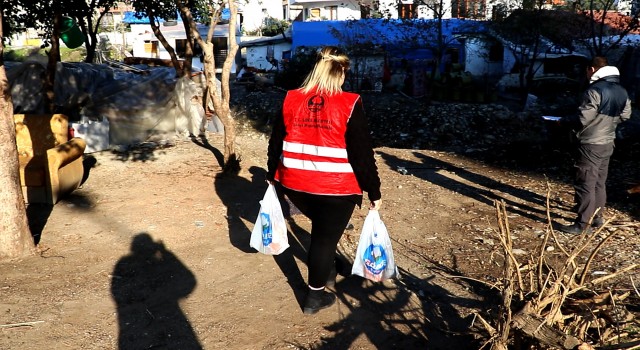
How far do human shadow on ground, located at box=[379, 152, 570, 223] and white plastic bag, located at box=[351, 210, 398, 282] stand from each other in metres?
3.07

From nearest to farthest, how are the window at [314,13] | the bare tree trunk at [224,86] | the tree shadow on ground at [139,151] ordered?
the bare tree trunk at [224,86] → the tree shadow on ground at [139,151] → the window at [314,13]

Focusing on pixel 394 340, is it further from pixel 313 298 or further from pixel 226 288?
pixel 226 288

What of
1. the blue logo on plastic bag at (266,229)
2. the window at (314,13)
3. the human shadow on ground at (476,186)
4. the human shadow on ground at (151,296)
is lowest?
the human shadow on ground at (476,186)

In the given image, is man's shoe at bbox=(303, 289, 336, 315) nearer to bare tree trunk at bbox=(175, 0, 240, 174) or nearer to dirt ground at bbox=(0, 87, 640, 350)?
dirt ground at bbox=(0, 87, 640, 350)

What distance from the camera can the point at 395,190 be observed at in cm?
771

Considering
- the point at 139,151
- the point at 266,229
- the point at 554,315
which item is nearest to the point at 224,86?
the point at 139,151

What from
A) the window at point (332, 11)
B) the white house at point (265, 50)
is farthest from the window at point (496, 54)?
the window at point (332, 11)

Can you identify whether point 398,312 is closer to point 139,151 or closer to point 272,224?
point 272,224

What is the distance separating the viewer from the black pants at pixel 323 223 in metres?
3.88

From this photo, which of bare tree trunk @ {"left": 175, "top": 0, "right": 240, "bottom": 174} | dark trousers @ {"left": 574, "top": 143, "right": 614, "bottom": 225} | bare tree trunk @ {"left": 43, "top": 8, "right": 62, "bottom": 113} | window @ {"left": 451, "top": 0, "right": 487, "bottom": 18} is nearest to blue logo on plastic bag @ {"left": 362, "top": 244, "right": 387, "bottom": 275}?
dark trousers @ {"left": 574, "top": 143, "right": 614, "bottom": 225}

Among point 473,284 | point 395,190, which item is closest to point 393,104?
point 395,190

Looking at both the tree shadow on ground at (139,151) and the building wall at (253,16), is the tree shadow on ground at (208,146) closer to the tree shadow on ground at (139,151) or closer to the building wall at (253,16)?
the tree shadow on ground at (139,151)

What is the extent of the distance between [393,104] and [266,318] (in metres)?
13.8

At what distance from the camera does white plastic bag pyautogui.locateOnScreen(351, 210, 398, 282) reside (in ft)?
13.7
